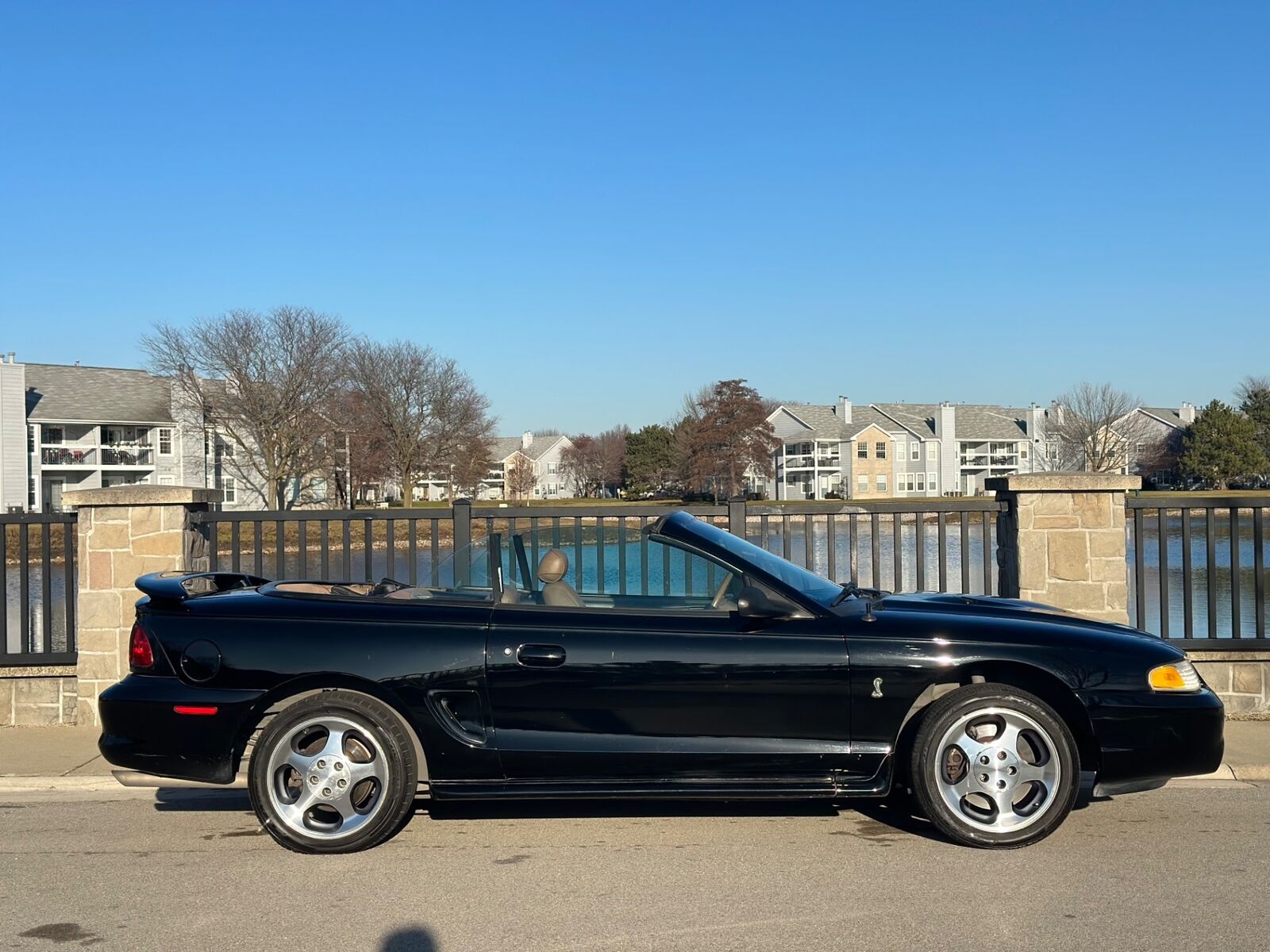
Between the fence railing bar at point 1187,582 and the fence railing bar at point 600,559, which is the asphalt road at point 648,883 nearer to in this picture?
the fence railing bar at point 600,559

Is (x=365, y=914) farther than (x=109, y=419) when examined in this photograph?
No

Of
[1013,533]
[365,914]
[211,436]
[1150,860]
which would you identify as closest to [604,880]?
[365,914]

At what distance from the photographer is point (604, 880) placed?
15.0 ft

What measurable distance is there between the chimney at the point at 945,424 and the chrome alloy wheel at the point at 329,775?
95697mm

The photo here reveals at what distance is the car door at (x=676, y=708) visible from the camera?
16.0 ft

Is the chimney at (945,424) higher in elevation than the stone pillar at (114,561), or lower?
higher

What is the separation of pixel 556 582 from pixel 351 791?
130 cm

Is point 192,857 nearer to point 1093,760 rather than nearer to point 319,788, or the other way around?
point 319,788

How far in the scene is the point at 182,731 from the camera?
504cm

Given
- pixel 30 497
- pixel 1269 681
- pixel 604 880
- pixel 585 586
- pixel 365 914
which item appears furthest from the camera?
pixel 30 497

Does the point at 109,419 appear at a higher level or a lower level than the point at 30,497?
higher

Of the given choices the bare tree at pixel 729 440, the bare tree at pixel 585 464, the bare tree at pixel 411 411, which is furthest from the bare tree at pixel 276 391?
the bare tree at pixel 585 464

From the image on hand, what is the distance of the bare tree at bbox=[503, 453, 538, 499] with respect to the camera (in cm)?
10606

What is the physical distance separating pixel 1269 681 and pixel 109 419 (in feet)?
231
